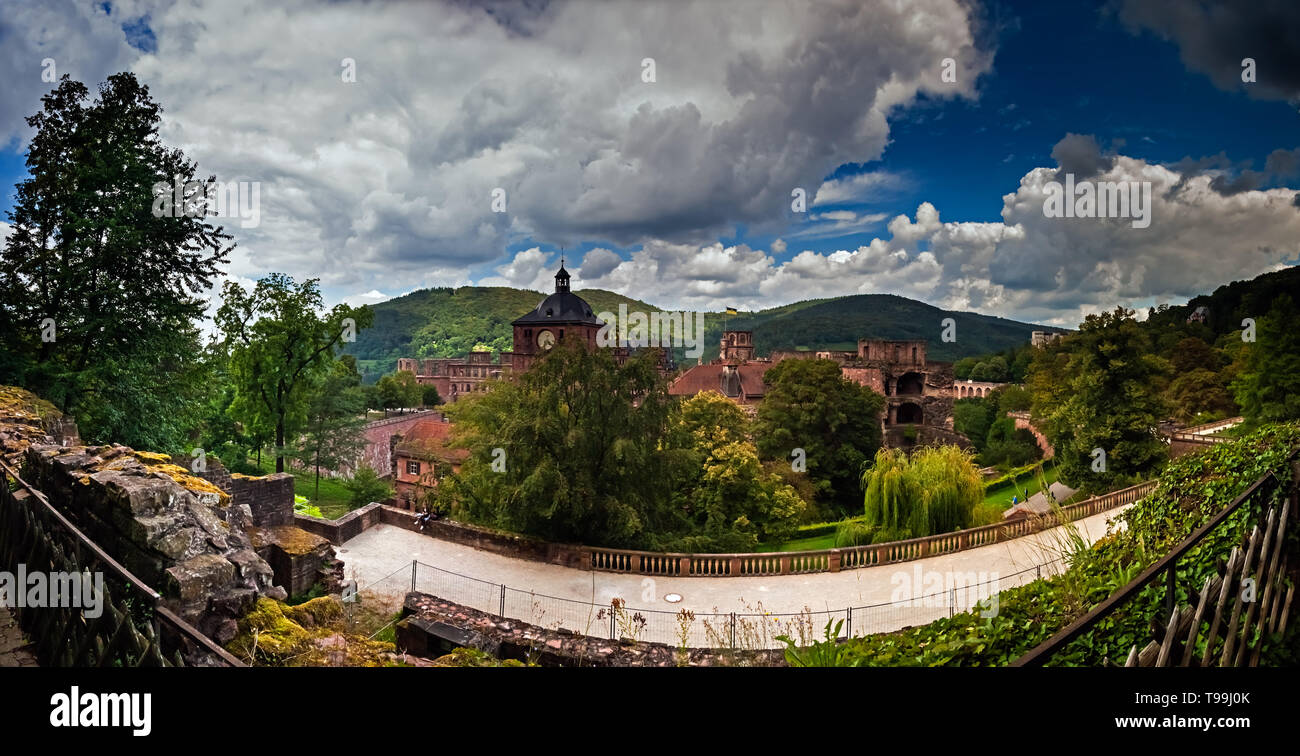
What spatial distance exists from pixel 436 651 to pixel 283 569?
8.11ft

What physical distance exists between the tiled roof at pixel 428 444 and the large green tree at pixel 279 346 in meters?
6.74

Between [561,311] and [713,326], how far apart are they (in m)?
80.3

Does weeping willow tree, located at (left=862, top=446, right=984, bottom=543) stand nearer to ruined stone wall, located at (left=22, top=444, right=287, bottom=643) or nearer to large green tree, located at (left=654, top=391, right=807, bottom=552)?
large green tree, located at (left=654, top=391, right=807, bottom=552)

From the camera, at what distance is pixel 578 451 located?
14602 millimetres

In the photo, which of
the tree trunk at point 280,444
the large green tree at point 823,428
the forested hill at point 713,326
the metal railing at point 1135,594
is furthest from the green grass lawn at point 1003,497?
the forested hill at point 713,326

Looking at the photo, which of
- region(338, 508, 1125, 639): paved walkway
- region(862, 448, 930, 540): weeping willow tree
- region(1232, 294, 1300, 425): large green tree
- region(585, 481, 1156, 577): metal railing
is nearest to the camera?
region(338, 508, 1125, 639): paved walkway

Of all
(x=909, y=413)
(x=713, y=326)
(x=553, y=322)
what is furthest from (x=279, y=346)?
(x=713, y=326)

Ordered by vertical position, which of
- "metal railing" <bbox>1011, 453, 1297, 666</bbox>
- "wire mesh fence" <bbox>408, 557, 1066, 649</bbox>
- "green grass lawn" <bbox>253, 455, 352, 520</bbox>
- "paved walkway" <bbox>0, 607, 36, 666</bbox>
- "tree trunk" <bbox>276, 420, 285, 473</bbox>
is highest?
"metal railing" <bbox>1011, 453, 1297, 666</bbox>

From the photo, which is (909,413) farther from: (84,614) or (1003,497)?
(84,614)

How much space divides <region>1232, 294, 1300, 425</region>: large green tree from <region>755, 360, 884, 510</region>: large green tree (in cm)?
1522

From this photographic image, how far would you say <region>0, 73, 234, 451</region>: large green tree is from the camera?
11.9 metres

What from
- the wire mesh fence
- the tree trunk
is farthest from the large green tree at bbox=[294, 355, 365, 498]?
the wire mesh fence
